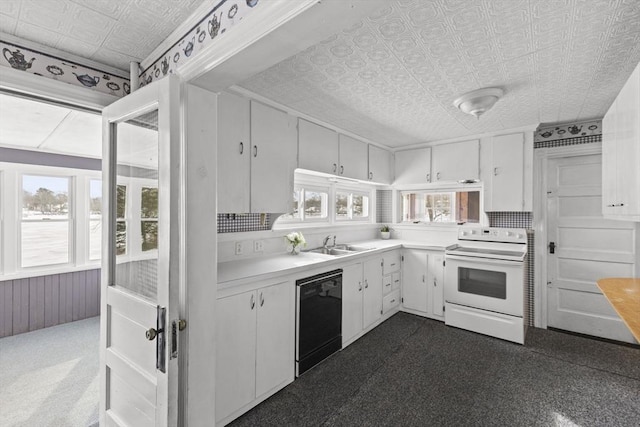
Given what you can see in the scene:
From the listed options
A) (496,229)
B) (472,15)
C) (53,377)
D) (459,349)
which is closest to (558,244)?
(496,229)

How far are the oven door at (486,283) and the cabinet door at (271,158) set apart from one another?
6.87ft

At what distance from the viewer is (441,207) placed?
4.16 meters

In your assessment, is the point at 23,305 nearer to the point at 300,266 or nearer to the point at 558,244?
the point at 300,266

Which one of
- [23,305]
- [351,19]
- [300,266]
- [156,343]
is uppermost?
[351,19]

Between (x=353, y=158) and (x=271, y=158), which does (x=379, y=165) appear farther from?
(x=271, y=158)

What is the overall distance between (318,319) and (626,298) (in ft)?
6.71

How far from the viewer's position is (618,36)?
158 cm

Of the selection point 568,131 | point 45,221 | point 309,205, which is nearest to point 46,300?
point 45,221

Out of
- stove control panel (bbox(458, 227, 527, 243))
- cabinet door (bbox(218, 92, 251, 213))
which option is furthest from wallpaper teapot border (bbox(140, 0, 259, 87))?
stove control panel (bbox(458, 227, 527, 243))

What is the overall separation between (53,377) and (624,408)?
4348 millimetres

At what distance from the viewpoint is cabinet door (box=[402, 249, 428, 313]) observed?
12.0ft

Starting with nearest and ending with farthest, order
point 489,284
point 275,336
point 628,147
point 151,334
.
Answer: point 151,334 → point 628,147 → point 275,336 → point 489,284

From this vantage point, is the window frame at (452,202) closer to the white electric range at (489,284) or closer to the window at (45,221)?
the white electric range at (489,284)

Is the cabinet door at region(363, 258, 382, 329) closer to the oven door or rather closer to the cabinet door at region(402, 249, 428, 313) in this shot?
the cabinet door at region(402, 249, 428, 313)
